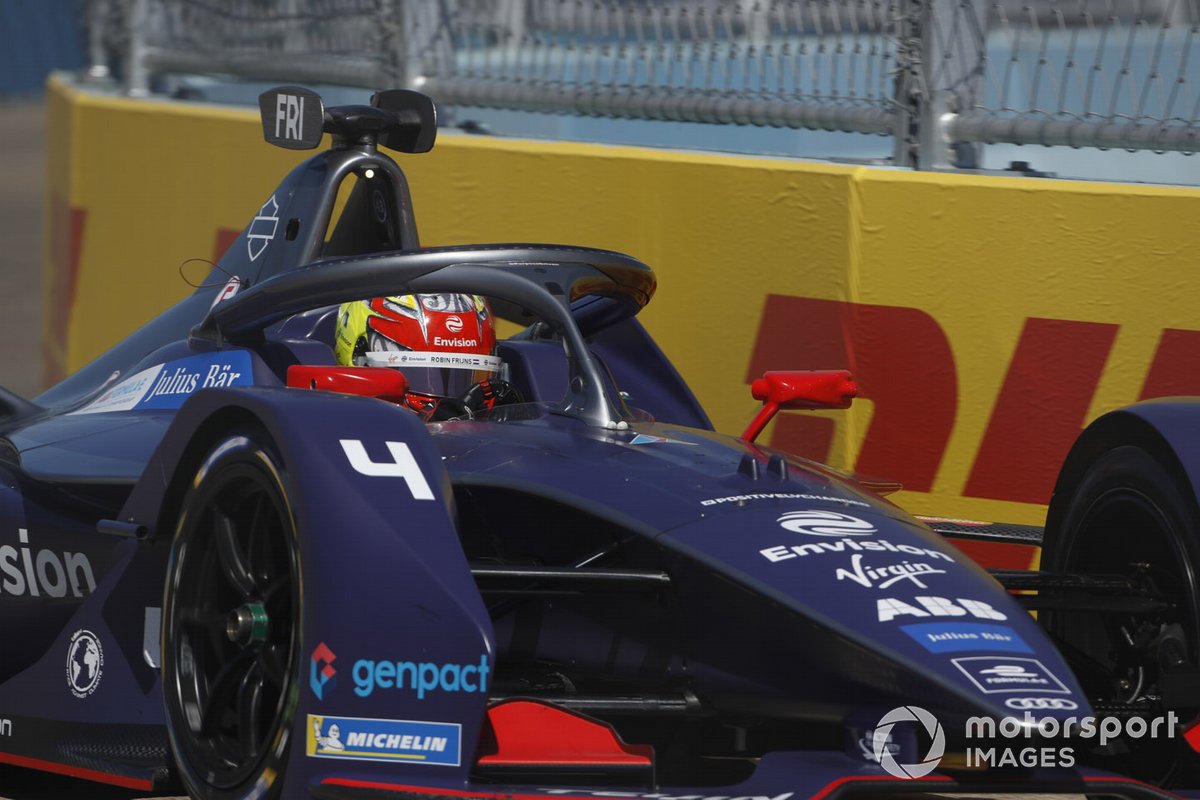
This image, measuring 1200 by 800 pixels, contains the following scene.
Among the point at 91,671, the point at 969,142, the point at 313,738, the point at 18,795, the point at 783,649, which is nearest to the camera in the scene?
the point at 313,738

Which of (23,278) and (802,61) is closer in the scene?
(802,61)

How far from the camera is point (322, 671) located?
3459 mm

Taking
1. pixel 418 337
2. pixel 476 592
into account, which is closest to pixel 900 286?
pixel 418 337

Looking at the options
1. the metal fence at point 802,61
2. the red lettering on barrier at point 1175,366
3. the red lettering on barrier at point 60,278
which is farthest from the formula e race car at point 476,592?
the red lettering on barrier at point 60,278

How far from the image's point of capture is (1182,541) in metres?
4.12

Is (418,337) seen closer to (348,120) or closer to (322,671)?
(348,120)

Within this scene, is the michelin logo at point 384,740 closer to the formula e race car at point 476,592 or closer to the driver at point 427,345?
the formula e race car at point 476,592

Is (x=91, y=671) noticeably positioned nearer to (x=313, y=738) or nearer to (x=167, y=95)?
(x=313, y=738)

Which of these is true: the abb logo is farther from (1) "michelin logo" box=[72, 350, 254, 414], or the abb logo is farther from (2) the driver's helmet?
(1) "michelin logo" box=[72, 350, 254, 414]

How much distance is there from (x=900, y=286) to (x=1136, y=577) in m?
1.71

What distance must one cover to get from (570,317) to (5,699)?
1.65 m

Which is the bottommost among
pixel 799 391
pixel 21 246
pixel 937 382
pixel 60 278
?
pixel 21 246

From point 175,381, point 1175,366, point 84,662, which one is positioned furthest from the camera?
point 1175,366

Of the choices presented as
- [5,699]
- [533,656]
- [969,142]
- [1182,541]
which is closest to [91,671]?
[5,699]
